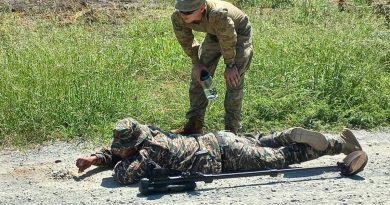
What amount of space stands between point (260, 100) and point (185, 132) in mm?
1191

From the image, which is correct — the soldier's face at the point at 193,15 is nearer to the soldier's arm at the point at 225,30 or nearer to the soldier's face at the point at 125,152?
the soldier's arm at the point at 225,30

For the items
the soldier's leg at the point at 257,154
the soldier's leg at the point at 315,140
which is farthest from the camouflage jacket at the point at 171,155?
the soldier's leg at the point at 315,140

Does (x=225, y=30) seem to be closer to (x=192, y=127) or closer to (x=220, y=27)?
(x=220, y=27)

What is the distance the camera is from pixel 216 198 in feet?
17.7

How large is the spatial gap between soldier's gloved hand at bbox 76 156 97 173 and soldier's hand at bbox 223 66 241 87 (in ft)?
5.01

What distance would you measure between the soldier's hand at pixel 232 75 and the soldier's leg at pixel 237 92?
10 centimetres

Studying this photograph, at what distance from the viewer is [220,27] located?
6.10 metres

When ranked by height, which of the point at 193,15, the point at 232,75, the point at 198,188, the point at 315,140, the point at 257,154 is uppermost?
the point at 193,15

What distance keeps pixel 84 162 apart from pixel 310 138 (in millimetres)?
1937

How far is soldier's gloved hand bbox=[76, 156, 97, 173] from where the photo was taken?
5.75 metres

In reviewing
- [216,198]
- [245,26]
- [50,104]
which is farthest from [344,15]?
[216,198]

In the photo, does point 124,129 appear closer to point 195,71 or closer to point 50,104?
point 195,71

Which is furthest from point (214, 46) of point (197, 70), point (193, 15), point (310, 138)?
point (310, 138)

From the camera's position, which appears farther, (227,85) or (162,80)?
(162,80)
